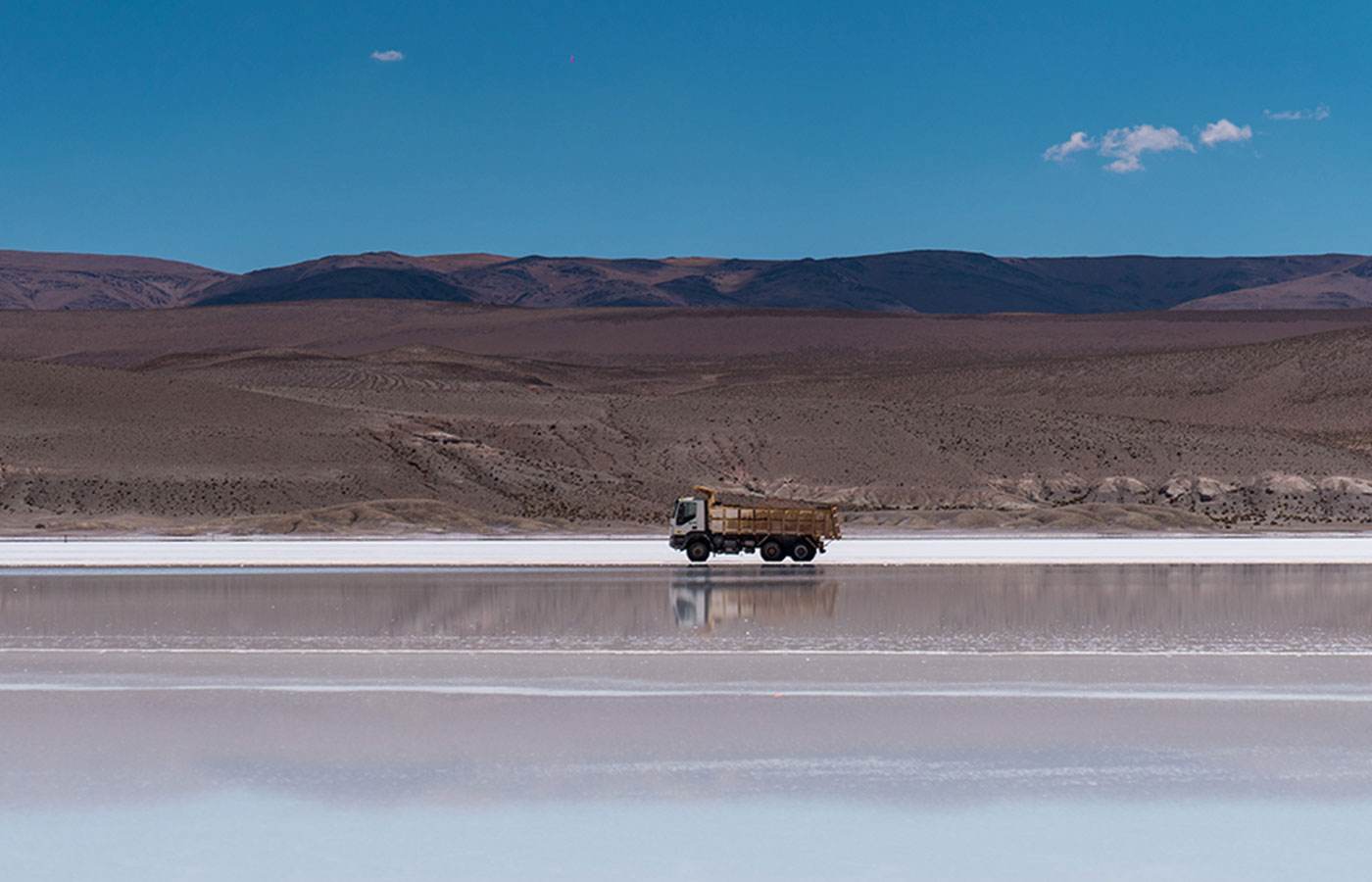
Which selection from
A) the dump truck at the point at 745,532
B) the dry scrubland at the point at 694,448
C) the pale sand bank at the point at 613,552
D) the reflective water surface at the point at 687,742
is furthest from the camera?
the dry scrubland at the point at 694,448

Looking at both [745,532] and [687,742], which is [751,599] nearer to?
[745,532]

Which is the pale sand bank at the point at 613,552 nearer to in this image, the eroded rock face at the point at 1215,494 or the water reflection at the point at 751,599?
the water reflection at the point at 751,599

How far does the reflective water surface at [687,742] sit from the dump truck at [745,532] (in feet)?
34.4

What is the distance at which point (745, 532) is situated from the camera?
3269 cm

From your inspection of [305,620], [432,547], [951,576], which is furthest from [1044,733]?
[432,547]

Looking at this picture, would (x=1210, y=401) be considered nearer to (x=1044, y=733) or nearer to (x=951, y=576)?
(x=951, y=576)

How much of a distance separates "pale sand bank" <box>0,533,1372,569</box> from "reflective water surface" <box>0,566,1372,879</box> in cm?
1100

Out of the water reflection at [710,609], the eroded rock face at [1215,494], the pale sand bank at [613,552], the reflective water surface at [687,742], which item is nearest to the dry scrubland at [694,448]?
the eroded rock face at [1215,494]

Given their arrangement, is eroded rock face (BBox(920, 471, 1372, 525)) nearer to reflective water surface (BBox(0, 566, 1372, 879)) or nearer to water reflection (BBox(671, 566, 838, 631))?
water reflection (BBox(671, 566, 838, 631))

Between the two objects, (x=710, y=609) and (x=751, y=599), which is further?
(x=751, y=599)

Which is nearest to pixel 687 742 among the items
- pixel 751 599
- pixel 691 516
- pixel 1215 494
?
pixel 751 599

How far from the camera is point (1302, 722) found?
489 inches

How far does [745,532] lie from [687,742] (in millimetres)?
21098

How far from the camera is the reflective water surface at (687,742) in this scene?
853 centimetres
